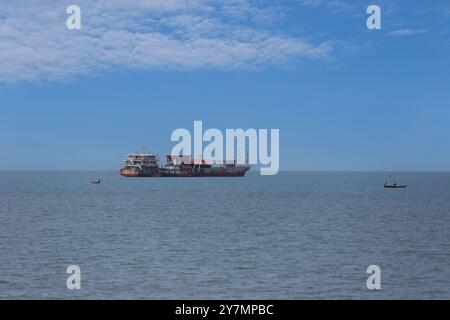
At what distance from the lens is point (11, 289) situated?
2875 cm

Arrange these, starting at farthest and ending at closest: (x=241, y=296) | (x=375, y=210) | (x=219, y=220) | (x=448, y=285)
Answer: (x=375, y=210) < (x=219, y=220) < (x=448, y=285) < (x=241, y=296)

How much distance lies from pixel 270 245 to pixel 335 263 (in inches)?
352

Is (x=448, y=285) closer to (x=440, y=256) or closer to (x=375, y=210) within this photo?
(x=440, y=256)

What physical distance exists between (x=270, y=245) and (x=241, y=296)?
1728 centimetres

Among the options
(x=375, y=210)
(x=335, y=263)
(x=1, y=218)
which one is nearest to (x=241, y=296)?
(x=335, y=263)

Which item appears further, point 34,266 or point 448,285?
point 34,266

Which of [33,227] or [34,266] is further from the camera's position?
[33,227]

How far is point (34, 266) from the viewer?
116 feet
